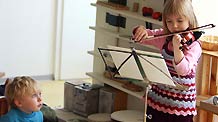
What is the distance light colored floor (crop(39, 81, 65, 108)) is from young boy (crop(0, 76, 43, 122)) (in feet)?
5.23

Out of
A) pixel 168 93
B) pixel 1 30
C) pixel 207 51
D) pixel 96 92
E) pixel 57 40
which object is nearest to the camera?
pixel 168 93

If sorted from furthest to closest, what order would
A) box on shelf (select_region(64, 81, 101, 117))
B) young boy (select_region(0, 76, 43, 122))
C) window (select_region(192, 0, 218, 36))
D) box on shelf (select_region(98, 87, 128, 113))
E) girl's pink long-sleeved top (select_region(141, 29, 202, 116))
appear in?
box on shelf (select_region(64, 81, 101, 117))
box on shelf (select_region(98, 87, 128, 113))
window (select_region(192, 0, 218, 36))
young boy (select_region(0, 76, 43, 122))
girl's pink long-sleeved top (select_region(141, 29, 202, 116))

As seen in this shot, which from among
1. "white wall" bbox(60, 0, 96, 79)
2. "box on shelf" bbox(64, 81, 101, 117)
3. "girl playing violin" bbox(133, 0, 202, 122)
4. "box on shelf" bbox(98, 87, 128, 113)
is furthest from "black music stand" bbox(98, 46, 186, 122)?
"white wall" bbox(60, 0, 96, 79)

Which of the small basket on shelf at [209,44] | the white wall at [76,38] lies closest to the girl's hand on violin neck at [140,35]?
the small basket on shelf at [209,44]

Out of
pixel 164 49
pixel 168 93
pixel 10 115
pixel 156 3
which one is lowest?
pixel 10 115

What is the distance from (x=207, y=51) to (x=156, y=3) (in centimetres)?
53

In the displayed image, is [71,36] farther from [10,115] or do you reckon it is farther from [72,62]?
[10,115]

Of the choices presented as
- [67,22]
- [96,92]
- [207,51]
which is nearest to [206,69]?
[207,51]

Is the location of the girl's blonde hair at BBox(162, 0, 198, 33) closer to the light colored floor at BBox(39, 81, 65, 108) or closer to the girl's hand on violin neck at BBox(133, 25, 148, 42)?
the girl's hand on violin neck at BBox(133, 25, 148, 42)

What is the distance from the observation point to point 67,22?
4660 millimetres

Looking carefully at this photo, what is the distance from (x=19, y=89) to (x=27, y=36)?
232 centimetres

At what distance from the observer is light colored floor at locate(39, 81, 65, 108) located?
13.0 feet

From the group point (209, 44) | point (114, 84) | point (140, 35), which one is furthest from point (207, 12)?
point (140, 35)

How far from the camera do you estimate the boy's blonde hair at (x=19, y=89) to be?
7.29ft
